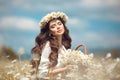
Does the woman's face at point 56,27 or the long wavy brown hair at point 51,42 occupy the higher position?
the woman's face at point 56,27

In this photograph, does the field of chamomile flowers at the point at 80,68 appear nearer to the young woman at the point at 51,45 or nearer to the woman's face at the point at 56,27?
the young woman at the point at 51,45

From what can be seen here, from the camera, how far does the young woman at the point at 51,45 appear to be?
5.85 feet

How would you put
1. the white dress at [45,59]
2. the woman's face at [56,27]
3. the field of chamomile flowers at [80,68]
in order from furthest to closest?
the woman's face at [56,27]
the white dress at [45,59]
the field of chamomile flowers at [80,68]

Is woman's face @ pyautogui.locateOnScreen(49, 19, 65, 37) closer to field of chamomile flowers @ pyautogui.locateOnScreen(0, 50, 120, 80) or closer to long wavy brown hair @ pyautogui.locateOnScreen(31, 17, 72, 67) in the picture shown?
long wavy brown hair @ pyautogui.locateOnScreen(31, 17, 72, 67)

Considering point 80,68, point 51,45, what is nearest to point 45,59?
point 51,45

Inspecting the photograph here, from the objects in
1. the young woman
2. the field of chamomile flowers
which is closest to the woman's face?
the young woman

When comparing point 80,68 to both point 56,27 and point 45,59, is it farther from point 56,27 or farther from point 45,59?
point 56,27

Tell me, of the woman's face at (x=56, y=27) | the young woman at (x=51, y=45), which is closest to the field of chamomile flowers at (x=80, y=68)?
the young woman at (x=51, y=45)

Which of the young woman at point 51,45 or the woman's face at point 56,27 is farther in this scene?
the woman's face at point 56,27

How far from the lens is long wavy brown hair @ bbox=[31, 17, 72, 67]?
6.05 ft

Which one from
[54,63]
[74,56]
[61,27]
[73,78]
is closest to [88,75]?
[73,78]

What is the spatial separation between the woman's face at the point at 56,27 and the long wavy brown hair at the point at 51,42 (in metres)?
0.02

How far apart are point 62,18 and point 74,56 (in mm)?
292

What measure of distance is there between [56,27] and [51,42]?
0.09 meters
